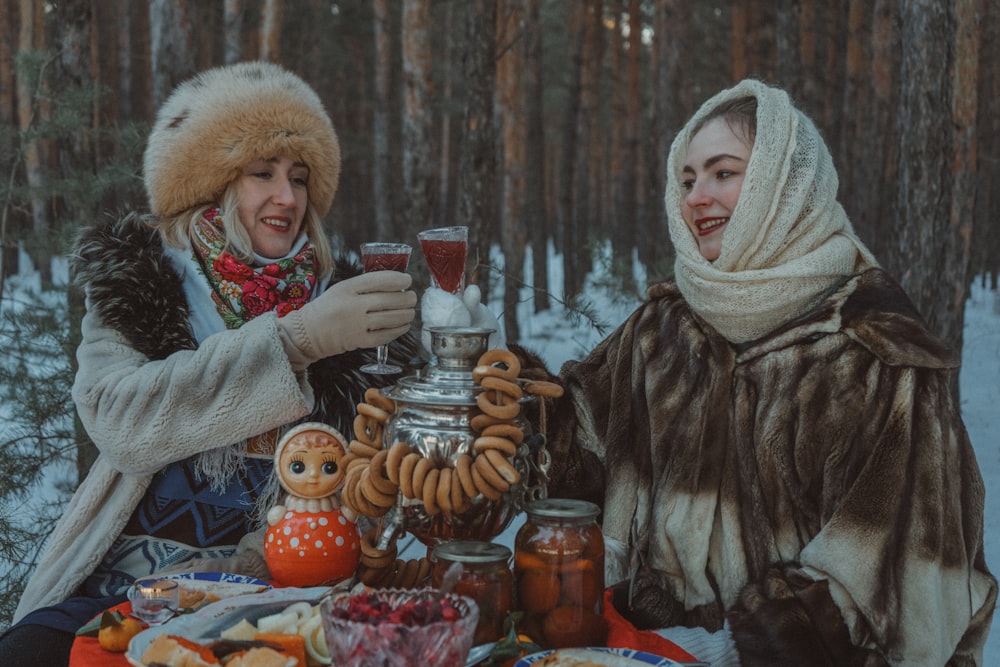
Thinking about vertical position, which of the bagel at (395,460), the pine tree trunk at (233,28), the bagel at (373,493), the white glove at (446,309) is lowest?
the bagel at (373,493)

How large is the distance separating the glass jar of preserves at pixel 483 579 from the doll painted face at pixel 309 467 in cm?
38

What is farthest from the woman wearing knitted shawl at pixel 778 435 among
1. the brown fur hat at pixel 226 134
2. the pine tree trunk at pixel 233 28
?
the pine tree trunk at pixel 233 28

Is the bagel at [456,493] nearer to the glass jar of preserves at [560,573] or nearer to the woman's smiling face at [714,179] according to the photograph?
the glass jar of preserves at [560,573]

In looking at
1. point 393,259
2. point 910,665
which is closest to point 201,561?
point 393,259

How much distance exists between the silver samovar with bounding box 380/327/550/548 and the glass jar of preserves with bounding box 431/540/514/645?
0.09 metres

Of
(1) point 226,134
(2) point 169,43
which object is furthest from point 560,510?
(2) point 169,43

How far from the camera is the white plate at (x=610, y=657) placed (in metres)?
1.43

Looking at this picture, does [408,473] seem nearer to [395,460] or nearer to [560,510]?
[395,460]

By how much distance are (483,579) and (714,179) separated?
1177mm

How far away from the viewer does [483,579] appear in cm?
147

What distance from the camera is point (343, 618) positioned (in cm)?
126

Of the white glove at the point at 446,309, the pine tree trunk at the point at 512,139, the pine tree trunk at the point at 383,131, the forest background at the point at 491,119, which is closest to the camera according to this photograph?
the white glove at the point at 446,309

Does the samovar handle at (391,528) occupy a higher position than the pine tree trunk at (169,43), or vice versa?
the pine tree trunk at (169,43)

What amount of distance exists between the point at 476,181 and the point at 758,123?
175 inches
